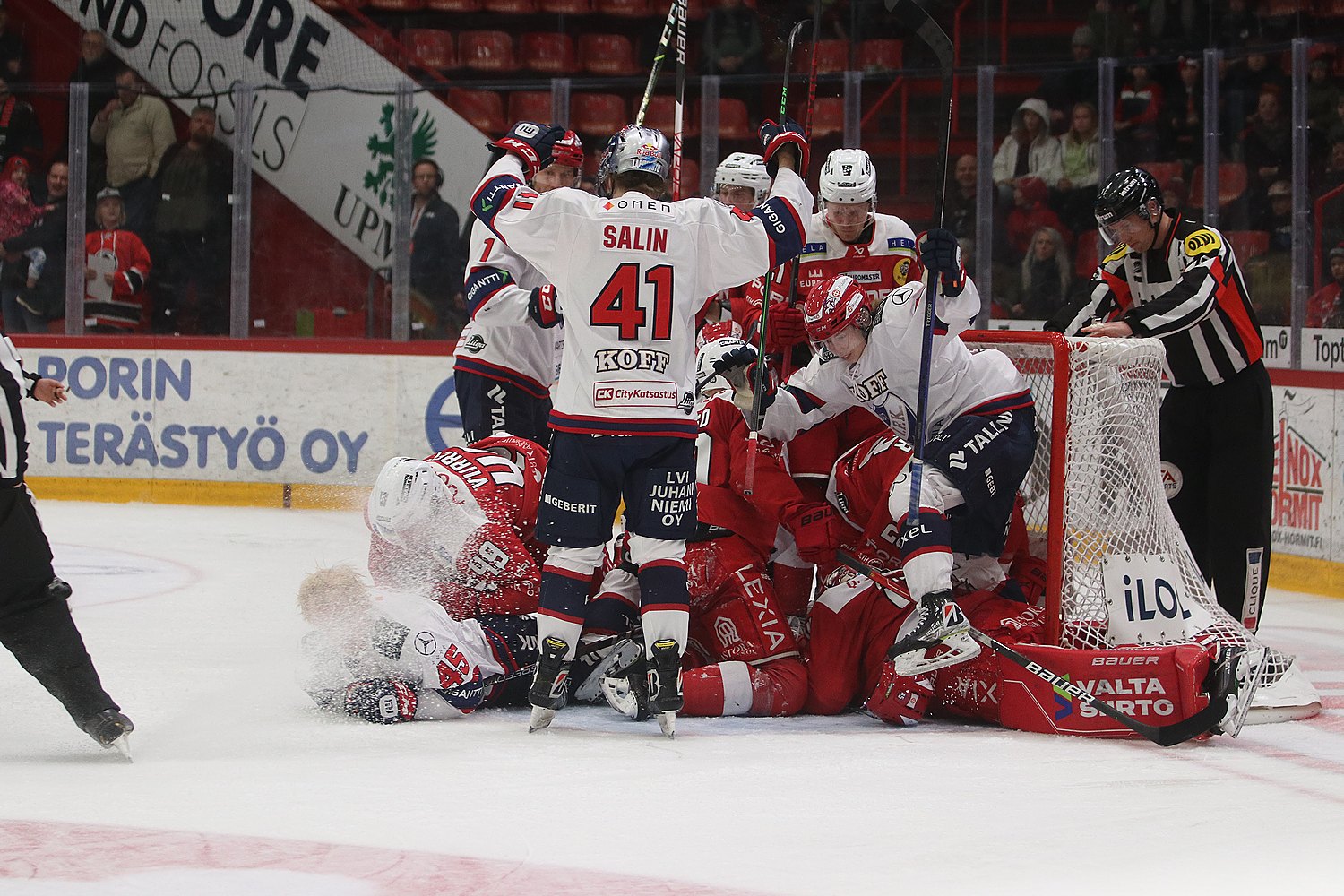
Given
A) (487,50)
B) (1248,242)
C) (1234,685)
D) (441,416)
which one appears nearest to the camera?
(1234,685)

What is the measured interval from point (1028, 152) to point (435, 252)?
9.27ft

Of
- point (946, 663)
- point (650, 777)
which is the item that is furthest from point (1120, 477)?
point (650, 777)

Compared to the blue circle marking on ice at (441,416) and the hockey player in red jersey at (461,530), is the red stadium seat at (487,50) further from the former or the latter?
the hockey player in red jersey at (461,530)

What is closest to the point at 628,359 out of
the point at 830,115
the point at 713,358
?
the point at 713,358

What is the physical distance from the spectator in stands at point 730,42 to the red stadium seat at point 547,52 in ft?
3.42

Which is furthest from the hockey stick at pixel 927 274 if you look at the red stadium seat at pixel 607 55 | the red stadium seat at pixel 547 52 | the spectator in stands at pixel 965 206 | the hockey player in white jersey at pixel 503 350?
the red stadium seat at pixel 547 52

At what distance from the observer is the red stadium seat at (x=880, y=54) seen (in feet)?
26.2

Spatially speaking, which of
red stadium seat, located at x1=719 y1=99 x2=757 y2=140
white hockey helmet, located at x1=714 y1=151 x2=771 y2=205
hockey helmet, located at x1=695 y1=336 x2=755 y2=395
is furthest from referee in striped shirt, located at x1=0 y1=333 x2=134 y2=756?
red stadium seat, located at x1=719 y1=99 x2=757 y2=140

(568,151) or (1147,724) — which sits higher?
(568,151)

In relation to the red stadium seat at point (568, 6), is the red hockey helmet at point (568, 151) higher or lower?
lower

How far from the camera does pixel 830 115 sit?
7.50 meters

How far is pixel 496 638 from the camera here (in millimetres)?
3715

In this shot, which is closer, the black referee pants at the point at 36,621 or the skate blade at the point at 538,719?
the black referee pants at the point at 36,621

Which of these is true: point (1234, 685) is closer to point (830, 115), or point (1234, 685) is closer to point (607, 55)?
point (830, 115)
